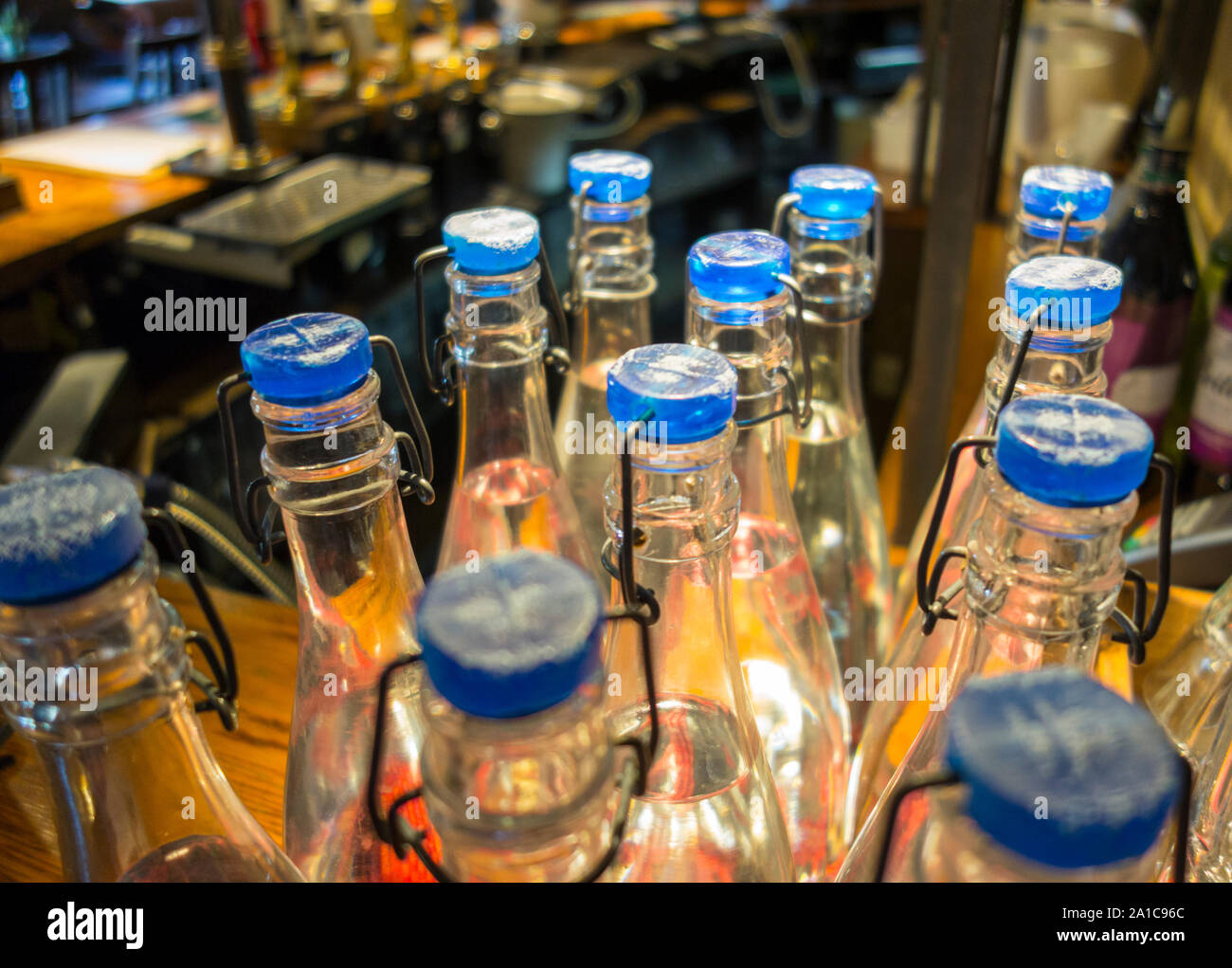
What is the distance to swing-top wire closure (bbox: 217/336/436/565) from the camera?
35cm

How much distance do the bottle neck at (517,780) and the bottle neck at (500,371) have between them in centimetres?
22

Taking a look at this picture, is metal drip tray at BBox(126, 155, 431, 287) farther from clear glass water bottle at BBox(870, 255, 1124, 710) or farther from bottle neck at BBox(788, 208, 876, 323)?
clear glass water bottle at BBox(870, 255, 1124, 710)

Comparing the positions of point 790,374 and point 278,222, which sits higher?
point 790,374

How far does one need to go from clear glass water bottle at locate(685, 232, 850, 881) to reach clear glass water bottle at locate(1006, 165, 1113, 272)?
0.13 m

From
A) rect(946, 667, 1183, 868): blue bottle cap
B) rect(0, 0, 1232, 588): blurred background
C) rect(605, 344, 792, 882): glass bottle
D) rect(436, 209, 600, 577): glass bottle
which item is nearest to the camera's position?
rect(946, 667, 1183, 868): blue bottle cap

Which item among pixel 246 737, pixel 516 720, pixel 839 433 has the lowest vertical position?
pixel 246 737

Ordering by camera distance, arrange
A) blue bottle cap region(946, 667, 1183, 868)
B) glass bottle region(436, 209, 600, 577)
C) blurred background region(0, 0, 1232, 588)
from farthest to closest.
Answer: blurred background region(0, 0, 1232, 588), glass bottle region(436, 209, 600, 577), blue bottle cap region(946, 667, 1183, 868)

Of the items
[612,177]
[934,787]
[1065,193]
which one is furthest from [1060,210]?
[934,787]

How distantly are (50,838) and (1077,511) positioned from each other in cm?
45

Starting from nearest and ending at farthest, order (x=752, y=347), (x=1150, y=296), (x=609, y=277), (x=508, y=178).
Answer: (x=752, y=347)
(x=609, y=277)
(x=1150, y=296)
(x=508, y=178)

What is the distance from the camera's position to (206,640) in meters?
0.32

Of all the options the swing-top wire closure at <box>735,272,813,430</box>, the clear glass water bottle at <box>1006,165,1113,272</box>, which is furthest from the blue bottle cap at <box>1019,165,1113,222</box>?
the swing-top wire closure at <box>735,272,813,430</box>

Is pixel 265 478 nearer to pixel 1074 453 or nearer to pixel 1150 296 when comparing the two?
pixel 1074 453

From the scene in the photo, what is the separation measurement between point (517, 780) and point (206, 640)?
5.9 inches
